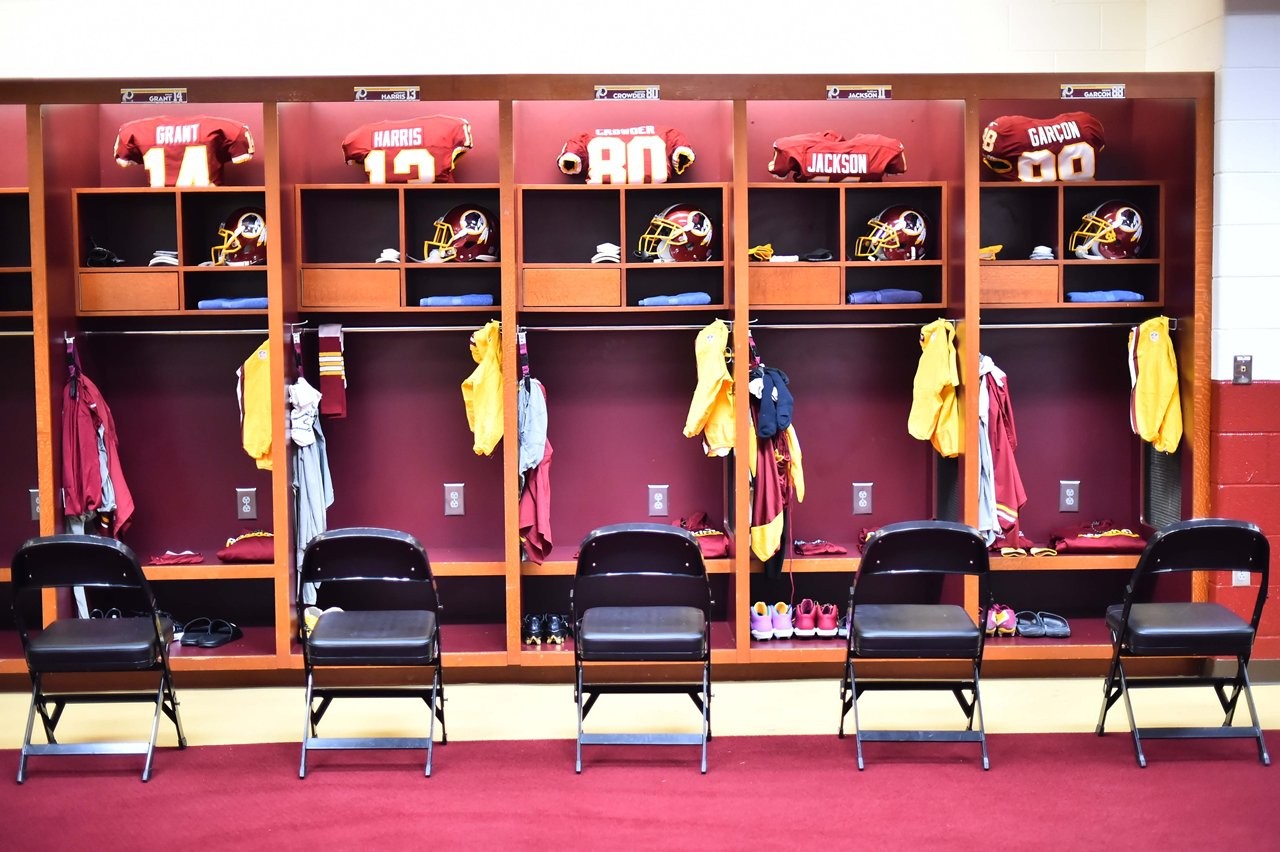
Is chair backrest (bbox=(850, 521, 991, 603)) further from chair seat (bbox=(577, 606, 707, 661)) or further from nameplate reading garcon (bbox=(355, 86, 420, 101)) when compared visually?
nameplate reading garcon (bbox=(355, 86, 420, 101))

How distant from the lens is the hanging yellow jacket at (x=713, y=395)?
509 cm


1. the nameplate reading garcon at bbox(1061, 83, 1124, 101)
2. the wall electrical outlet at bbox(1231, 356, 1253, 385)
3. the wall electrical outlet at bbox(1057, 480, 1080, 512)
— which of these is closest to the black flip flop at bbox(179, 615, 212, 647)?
the wall electrical outlet at bbox(1057, 480, 1080, 512)

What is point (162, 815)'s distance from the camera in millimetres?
3742

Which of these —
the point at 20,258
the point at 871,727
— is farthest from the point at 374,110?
the point at 871,727

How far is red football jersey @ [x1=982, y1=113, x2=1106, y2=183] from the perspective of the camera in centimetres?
521

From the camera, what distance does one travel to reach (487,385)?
5.19 meters

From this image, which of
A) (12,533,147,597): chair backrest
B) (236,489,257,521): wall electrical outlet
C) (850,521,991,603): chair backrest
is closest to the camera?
(12,533,147,597): chair backrest

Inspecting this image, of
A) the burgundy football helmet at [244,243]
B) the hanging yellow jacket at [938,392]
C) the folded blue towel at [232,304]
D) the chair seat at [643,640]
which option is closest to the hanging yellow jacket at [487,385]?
the folded blue towel at [232,304]

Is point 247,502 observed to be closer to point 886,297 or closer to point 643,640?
point 643,640

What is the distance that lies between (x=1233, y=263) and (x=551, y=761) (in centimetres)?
336

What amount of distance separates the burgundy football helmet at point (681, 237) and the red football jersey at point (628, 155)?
0.18 meters

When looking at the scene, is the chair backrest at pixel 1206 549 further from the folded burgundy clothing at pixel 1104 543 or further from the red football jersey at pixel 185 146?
the red football jersey at pixel 185 146

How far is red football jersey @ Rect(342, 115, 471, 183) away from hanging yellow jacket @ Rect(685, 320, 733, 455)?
4.28ft

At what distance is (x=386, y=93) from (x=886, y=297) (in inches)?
88.1
